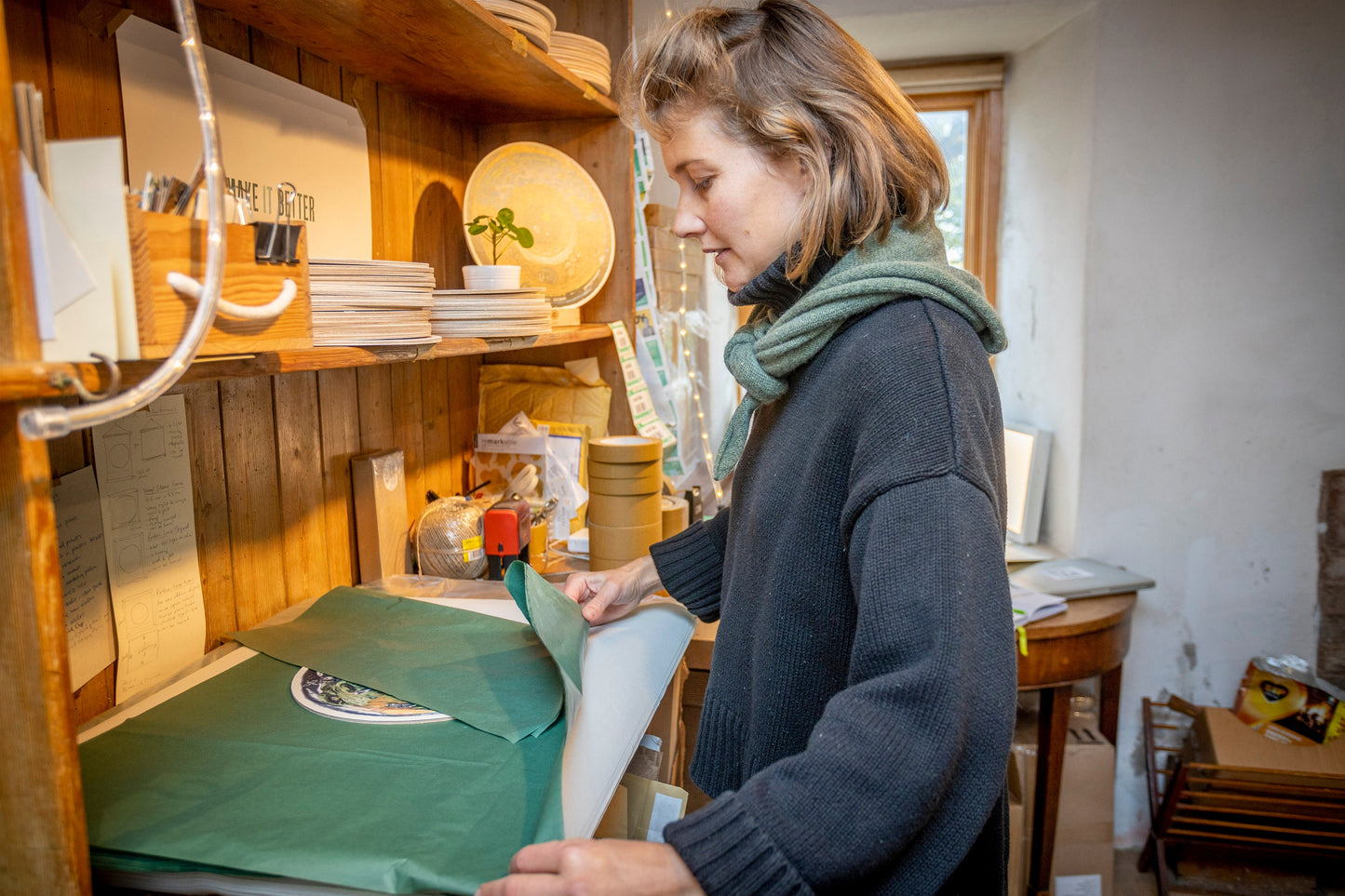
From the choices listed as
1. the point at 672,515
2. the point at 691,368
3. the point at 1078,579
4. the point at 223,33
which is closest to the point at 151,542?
the point at 223,33

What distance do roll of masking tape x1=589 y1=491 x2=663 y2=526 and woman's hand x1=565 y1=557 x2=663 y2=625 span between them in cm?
36

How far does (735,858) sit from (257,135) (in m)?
1.14

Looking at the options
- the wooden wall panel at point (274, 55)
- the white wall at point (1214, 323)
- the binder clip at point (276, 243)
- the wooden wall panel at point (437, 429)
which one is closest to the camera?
the binder clip at point (276, 243)

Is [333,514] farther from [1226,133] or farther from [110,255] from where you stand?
[1226,133]

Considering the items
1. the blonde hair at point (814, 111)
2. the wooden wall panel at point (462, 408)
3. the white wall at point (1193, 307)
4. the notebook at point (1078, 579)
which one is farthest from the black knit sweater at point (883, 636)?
the white wall at point (1193, 307)

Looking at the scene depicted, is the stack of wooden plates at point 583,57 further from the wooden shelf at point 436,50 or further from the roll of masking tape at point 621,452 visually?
the roll of masking tape at point 621,452

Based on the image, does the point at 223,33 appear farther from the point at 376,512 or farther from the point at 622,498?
the point at 622,498

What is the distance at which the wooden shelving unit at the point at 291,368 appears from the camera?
0.58 m

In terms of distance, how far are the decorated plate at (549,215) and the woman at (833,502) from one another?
731mm

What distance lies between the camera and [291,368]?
0.94 m

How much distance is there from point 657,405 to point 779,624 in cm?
141

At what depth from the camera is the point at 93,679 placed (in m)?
1.03

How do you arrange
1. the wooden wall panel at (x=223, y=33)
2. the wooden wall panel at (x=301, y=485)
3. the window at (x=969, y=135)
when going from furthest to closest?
the window at (x=969, y=135) < the wooden wall panel at (x=301, y=485) < the wooden wall panel at (x=223, y=33)

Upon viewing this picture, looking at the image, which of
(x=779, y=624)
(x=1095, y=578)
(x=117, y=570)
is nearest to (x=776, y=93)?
(x=779, y=624)
